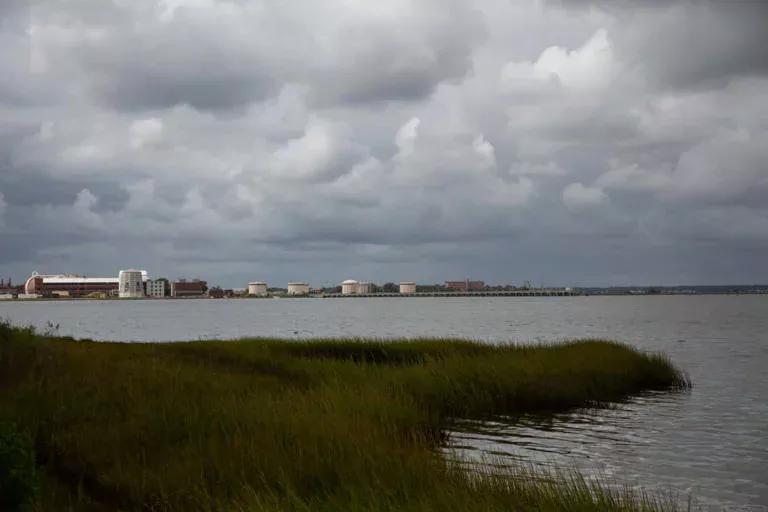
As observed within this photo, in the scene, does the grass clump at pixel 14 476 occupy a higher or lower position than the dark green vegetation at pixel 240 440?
higher

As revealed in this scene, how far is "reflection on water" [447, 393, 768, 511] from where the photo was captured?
14.0 metres

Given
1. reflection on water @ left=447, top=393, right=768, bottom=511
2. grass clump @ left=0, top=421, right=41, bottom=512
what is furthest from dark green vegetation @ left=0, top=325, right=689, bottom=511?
reflection on water @ left=447, top=393, right=768, bottom=511

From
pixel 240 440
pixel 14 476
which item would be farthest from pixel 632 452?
pixel 14 476

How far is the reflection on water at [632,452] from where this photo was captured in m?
14.0

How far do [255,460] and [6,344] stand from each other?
30.0ft

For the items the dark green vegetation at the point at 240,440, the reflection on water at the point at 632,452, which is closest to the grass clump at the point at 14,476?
the dark green vegetation at the point at 240,440

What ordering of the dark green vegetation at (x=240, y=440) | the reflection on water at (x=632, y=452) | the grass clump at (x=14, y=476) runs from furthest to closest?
the reflection on water at (x=632, y=452) → the dark green vegetation at (x=240, y=440) → the grass clump at (x=14, y=476)

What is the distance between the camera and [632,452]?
17047mm

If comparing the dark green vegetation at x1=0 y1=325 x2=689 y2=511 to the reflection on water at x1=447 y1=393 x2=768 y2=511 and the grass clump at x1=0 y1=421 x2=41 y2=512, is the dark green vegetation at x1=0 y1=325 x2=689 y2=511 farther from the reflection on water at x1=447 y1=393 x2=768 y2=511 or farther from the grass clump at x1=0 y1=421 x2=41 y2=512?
the reflection on water at x1=447 y1=393 x2=768 y2=511

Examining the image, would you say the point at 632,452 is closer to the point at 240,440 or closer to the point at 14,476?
the point at 240,440

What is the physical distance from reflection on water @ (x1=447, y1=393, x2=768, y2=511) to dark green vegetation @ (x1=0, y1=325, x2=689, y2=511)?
1.20 m

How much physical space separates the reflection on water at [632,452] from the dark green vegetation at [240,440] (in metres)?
1.20

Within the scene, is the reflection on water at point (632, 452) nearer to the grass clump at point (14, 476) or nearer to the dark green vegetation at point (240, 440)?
the dark green vegetation at point (240, 440)

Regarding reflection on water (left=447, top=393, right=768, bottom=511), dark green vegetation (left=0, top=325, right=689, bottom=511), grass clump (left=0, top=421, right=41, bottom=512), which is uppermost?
grass clump (left=0, top=421, right=41, bottom=512)
